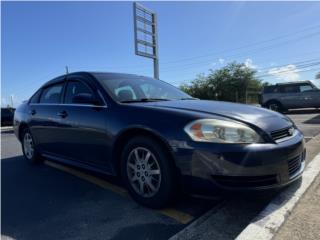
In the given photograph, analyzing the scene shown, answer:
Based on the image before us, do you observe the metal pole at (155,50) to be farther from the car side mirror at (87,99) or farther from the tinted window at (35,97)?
the car side mirror at (87,99)

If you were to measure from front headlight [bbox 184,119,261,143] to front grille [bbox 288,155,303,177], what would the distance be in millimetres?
445

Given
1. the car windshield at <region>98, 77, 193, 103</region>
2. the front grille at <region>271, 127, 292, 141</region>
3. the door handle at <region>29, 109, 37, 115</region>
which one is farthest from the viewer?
the door handle at <region>29, 109, 37, 115</region>

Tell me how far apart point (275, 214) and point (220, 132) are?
0.83m

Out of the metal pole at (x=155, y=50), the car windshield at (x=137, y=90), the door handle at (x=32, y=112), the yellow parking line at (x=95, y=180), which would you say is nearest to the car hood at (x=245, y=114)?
the car windshield at (x=137, y=90)

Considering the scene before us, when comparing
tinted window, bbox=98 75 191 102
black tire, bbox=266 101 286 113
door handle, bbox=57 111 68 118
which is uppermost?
tinted window, bbox=98 75 191 102

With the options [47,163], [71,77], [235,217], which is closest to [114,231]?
[235,217]

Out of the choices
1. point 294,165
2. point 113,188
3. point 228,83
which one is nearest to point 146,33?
point 113,188

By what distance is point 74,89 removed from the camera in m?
4.17

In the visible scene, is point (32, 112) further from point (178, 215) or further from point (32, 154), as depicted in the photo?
point (178, 215)

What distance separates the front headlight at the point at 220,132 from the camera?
8.35 ft

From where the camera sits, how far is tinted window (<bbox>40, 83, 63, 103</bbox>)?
4492mm

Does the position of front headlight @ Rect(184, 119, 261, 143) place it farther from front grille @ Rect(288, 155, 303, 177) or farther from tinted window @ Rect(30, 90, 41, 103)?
tinted window @ Rect(30, 90, 41, 103)

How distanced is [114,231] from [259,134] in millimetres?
1510

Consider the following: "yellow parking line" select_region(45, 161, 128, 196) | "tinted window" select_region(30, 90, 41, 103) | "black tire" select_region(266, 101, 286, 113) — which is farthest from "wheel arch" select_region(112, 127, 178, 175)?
"black tire" select_region(266, 101, 286, 113)
